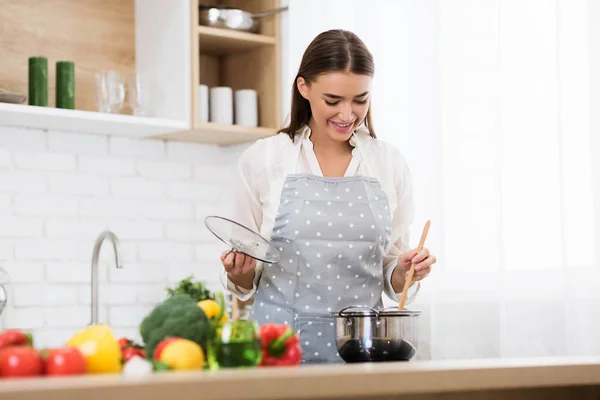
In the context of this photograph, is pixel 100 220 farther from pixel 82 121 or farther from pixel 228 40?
pixel 228 40

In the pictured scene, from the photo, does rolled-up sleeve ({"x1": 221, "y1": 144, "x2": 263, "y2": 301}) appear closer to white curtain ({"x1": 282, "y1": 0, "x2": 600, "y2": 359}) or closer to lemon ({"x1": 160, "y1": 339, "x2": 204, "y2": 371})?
white curtain ({"x1": 282, "y1": 0, "x2": 600, "y2": 359})

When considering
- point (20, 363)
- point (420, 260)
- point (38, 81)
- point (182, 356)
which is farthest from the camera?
point (38, 81)

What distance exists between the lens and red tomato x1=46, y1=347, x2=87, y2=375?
125cm

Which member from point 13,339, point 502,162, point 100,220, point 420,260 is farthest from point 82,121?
point 13,339

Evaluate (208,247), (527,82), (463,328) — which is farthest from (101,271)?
(527,82)

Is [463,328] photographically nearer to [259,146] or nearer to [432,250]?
[432,250]

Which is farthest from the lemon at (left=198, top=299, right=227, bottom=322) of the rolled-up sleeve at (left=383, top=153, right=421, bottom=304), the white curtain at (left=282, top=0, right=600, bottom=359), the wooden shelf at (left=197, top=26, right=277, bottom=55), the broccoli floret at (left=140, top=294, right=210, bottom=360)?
the wooden shelf at (left=197, top=26, right=277, bottom=55)

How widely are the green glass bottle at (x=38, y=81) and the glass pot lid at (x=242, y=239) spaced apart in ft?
4.50

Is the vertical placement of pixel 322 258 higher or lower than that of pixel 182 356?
higher

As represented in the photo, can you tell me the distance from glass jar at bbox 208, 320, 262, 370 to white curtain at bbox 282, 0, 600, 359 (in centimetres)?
141

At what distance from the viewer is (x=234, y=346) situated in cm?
139

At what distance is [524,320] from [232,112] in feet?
5.24

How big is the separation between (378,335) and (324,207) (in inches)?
28.1

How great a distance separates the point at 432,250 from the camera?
117 inches
